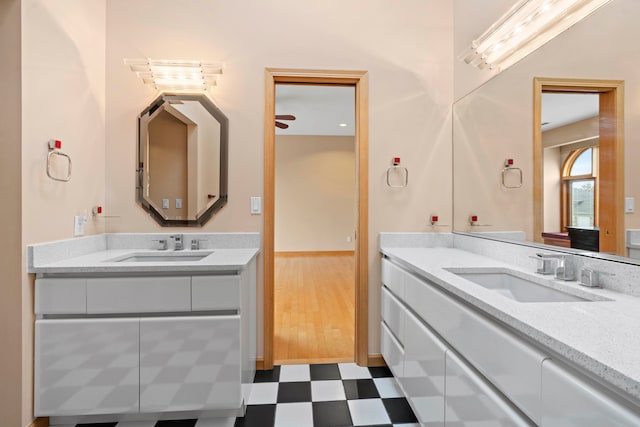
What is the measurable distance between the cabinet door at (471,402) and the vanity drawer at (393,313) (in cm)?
55

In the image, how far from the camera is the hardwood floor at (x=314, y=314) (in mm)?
2395

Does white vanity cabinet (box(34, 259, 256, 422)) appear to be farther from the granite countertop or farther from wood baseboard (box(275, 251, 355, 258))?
wood baseboard (box(275, 251, 355, 258))

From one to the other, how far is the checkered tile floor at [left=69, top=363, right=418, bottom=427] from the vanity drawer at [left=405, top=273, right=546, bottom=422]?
71 centimetres

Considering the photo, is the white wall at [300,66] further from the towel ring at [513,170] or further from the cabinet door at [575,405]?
the cabinet door at [575,405]

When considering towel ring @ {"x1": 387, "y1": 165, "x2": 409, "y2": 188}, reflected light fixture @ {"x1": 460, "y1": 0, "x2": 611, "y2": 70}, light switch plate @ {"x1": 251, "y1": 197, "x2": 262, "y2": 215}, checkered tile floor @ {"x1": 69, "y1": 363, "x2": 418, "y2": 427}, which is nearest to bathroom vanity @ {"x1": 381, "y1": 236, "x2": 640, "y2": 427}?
checkered tile floor @ {"x1": 69, "y1": 363, "x2": 418, "y2": 427}

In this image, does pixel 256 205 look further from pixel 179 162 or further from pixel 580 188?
pixel 580 188

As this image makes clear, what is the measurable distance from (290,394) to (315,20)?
2452 millimetres

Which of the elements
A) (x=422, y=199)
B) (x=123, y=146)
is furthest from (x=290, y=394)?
(x=123, y=146)

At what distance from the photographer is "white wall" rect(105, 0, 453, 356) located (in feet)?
6.82

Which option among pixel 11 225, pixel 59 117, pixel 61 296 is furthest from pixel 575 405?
pixel 59 117

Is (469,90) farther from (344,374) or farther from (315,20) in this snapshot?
(344,374)

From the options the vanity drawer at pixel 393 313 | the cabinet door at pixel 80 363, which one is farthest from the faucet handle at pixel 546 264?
the cabinet door at pixel 80 363

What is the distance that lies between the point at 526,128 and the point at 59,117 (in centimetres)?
248

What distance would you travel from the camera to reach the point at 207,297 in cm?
155
